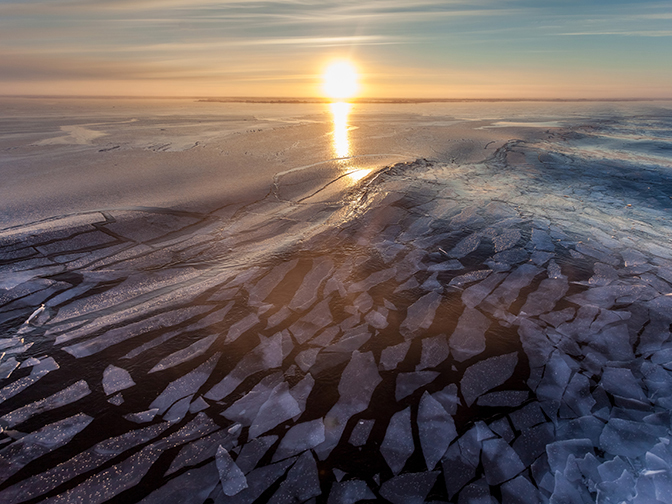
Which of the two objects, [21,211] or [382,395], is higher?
[21,211]

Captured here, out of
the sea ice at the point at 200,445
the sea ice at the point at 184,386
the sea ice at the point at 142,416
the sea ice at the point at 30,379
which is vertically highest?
the sea ice at the point at 30,379

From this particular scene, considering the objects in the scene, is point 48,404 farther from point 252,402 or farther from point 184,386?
point 252,402

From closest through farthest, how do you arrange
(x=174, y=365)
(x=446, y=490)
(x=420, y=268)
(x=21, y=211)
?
(x=446, y=490), (x=174, y=365), (x=420, y=268), (x=21, y=211)

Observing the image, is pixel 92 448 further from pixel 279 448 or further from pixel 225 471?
pixel 279 448

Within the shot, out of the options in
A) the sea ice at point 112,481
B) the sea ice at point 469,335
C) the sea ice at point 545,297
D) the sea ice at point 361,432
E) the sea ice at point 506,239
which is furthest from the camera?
the sea ice at point 506,239

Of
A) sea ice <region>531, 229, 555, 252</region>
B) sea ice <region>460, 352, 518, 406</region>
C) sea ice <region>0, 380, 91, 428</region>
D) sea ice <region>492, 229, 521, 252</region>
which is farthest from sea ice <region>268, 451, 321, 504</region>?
sea ice <region>531, 229, 555, 252</region>

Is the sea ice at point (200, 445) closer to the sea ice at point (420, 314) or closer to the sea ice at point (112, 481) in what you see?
the sea ice at point (112, 481)

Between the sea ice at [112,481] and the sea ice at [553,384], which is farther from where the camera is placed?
the sea ice at [553,384]

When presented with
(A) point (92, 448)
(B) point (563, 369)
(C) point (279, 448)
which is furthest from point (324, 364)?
(B) point (563, 369)

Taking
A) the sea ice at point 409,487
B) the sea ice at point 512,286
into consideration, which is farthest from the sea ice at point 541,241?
the sea ice at point 409,487
